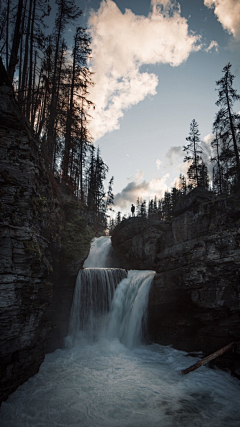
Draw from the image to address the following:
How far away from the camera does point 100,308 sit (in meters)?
14.1

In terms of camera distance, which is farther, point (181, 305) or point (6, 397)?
point (181, 305)

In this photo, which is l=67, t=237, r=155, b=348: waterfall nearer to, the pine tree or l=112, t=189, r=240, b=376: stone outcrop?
l=112, t=189, r=240, b=376: stone outcrop

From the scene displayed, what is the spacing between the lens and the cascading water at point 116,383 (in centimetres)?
617

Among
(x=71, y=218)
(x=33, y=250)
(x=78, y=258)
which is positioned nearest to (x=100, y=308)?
(x=78, y=258)

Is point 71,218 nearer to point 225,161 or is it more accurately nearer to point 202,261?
point 202,261

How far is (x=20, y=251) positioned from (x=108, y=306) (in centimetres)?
917

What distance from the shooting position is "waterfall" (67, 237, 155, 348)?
1292 centimetres

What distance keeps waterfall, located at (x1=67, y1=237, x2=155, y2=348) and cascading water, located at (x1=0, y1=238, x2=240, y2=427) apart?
57 mm

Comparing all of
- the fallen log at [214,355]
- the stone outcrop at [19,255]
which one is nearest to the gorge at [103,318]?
the stone outcrop at [19,255]

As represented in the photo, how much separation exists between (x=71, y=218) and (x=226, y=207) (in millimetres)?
8696

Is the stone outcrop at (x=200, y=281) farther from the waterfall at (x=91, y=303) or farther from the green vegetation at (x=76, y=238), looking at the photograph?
the green vegetation at (x=76, y=238)

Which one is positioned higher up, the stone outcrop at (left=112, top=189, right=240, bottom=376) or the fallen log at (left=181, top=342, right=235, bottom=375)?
the stone outcrop at (left=112, top=189, right=240, bottom=376)

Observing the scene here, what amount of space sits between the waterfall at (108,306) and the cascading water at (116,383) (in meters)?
0.06

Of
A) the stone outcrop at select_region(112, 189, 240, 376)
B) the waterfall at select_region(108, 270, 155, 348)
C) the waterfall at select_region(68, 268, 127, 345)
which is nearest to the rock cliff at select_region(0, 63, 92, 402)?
the waterfall at select_region(68, 268, 127, 345)
